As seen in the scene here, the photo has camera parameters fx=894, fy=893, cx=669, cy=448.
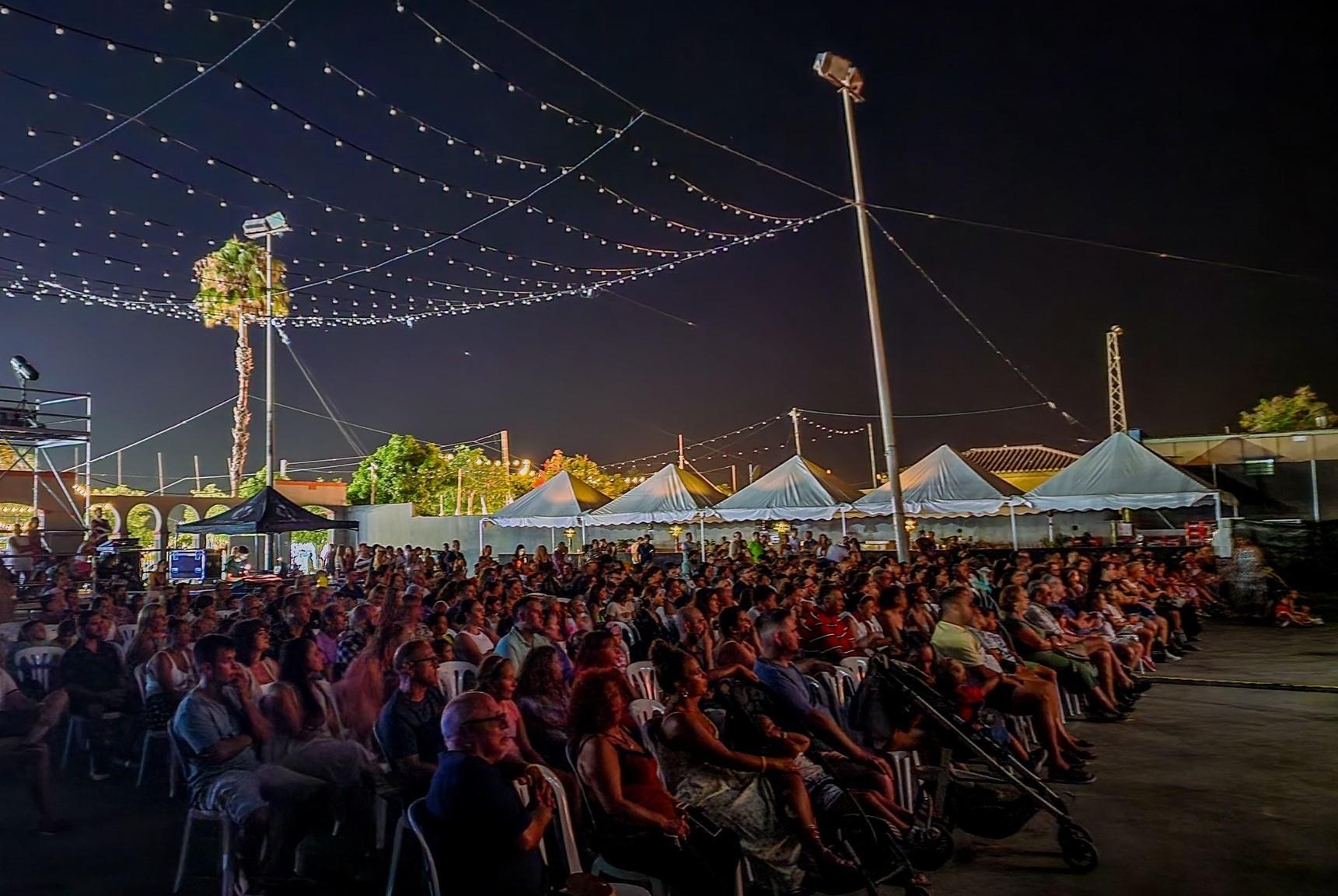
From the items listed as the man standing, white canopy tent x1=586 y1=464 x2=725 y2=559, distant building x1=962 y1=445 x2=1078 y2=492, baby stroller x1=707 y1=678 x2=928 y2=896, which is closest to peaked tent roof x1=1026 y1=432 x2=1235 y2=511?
white canopy tent x1=586 y1=464 x2=725 y2=559

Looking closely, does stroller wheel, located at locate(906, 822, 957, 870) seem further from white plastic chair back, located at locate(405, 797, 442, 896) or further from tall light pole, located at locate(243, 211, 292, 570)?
tall light pole, located at locate(243, 211, 292, 570)

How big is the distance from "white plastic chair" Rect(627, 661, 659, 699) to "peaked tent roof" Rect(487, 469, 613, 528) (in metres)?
12.4

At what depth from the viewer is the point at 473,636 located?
6.02m

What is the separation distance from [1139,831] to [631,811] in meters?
2.98

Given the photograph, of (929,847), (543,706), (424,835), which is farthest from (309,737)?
(929,847)

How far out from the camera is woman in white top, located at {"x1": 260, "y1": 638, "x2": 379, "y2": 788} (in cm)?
411

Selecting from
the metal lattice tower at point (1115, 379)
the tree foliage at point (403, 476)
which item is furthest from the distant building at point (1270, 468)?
the tree foliage at point (403, 476)

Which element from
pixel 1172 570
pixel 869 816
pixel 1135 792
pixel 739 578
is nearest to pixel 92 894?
pixel 869 816

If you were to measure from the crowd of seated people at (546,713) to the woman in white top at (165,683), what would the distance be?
14mm

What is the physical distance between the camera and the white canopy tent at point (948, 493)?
52.0 feet

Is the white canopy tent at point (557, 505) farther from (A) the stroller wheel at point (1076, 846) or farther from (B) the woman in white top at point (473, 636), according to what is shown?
(A) the stroller wheel at point (1076, 846)

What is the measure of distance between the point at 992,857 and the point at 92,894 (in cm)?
406

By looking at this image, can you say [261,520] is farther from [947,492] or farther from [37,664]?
[947,492]

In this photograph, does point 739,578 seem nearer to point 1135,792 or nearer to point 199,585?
point 1135,792
